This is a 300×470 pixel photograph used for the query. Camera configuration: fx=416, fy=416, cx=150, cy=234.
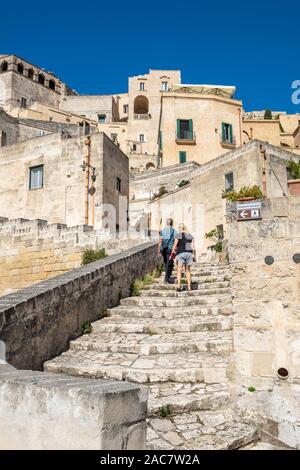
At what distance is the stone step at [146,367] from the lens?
15.9 ft

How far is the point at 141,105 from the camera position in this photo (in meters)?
56.2

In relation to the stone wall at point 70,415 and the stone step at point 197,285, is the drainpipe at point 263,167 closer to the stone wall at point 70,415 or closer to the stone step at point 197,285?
the stone step at point 197,285

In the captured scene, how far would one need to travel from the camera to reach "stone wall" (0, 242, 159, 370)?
16.2 feet

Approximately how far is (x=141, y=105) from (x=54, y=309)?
53.6 metres

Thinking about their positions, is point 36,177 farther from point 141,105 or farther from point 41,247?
point 141,105

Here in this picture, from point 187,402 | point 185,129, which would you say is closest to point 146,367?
point 187,402

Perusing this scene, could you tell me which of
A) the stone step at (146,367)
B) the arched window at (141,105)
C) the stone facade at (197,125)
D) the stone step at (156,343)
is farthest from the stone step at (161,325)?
the arched window at (141,105)

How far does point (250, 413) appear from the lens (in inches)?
159

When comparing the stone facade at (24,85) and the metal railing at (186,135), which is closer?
the metal railing at (186,135)

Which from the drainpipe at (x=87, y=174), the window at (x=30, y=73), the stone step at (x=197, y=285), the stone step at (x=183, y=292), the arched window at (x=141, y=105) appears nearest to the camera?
the stone step at (x=183, y=292)

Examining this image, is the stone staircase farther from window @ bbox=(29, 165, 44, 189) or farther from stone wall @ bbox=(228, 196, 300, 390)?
window @ bbox=(29, 165, 44, 189)

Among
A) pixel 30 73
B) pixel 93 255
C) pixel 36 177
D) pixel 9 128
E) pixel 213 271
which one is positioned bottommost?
pixel 213 271

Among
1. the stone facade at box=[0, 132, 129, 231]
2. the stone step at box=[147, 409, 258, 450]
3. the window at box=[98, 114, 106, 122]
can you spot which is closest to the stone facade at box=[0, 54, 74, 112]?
the window at box=[98, 114, 106, 122]
